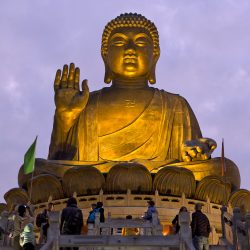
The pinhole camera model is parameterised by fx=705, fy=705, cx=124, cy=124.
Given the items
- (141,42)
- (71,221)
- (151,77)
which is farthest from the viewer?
(151,77)

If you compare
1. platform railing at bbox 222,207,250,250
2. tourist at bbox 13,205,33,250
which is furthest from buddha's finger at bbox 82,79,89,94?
platform railing at bbox 222,207,250,250

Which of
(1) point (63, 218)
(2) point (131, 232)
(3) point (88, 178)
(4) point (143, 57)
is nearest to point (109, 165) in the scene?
(3) point (88, 178)

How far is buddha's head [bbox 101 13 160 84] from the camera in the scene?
1750 cm

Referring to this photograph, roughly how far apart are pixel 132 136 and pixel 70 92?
2086mm

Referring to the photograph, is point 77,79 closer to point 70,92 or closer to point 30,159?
point 70,92

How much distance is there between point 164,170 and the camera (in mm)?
14281

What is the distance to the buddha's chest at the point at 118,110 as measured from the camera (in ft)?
54.4

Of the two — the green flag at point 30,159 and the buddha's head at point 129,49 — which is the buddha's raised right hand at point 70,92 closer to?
the buddha's head at point 129,49

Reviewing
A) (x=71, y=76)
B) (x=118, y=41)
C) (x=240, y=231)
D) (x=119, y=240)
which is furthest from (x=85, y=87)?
(x=119, y=240)

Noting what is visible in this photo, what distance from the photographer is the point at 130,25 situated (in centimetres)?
1811

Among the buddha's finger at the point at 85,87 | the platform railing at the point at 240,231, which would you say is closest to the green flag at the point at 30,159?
the buddha's finger at the point at 85,87

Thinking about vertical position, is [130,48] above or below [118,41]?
below

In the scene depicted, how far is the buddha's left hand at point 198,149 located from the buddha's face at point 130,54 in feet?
9.69

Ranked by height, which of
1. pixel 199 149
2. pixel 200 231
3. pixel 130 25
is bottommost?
pixel 200 231
